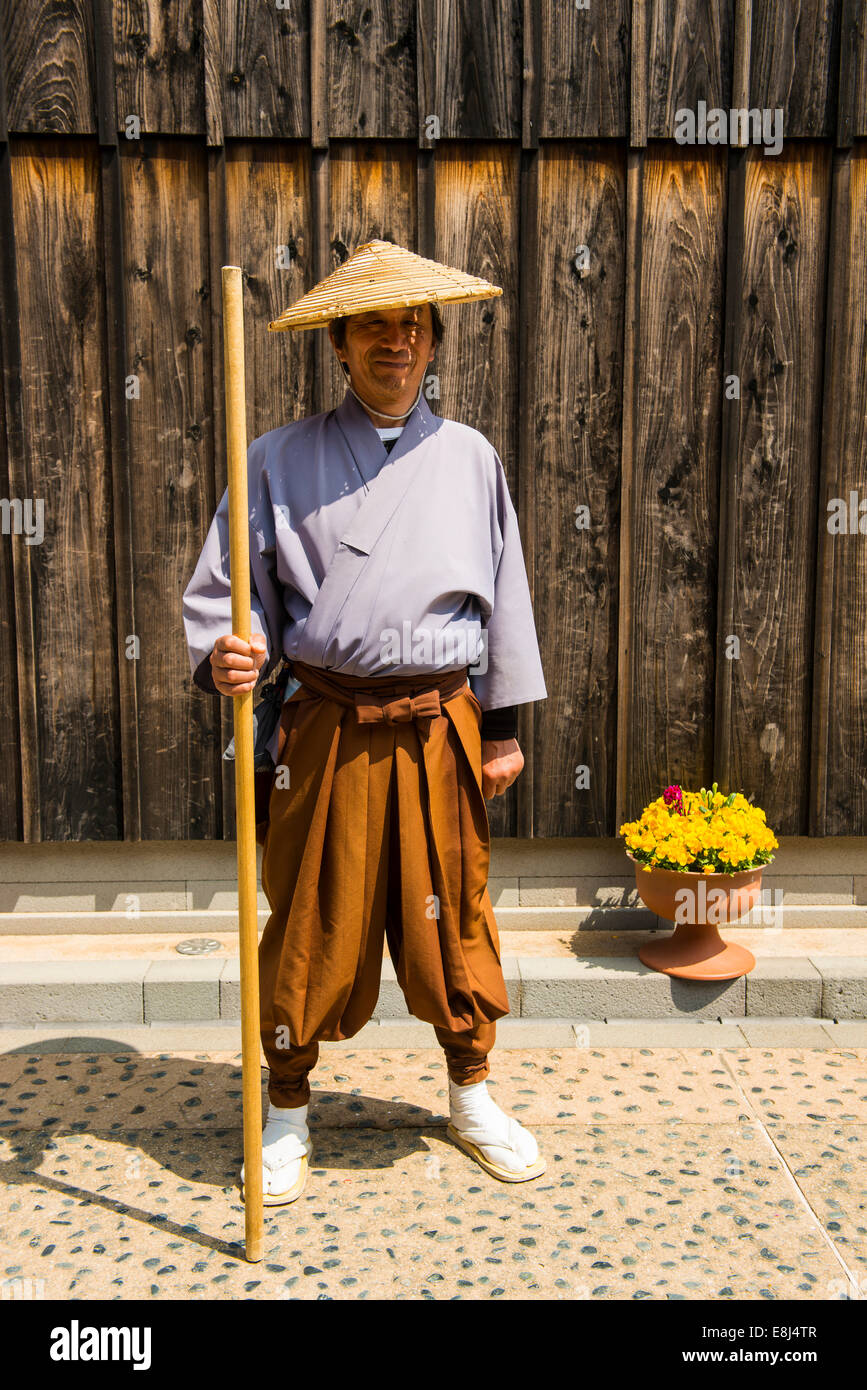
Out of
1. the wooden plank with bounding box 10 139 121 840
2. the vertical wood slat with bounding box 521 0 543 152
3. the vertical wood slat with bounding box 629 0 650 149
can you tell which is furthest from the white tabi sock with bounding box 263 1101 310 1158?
the vertical wood slat with bounding box 629 0 650 149

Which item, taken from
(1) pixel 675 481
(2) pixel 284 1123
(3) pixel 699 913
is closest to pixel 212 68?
(1) pixel 675 481

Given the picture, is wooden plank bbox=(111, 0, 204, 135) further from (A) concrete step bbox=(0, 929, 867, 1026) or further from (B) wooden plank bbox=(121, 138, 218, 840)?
(A) concrete step bbox=(0, 929, 867, 1026)

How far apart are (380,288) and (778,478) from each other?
2184 mm

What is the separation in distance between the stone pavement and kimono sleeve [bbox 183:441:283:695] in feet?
4.63

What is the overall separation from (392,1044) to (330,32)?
370 centimetres

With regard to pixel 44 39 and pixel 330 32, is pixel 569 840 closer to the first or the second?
pixel 330 32

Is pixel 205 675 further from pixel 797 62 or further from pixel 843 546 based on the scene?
pixel 797 62

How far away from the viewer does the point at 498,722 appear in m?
3.54

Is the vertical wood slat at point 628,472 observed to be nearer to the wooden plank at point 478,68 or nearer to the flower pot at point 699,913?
the flower pot at point 699,913

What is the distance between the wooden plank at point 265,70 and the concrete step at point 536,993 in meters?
3.13

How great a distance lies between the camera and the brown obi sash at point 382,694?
322 cm

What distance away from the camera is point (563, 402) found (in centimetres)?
461
